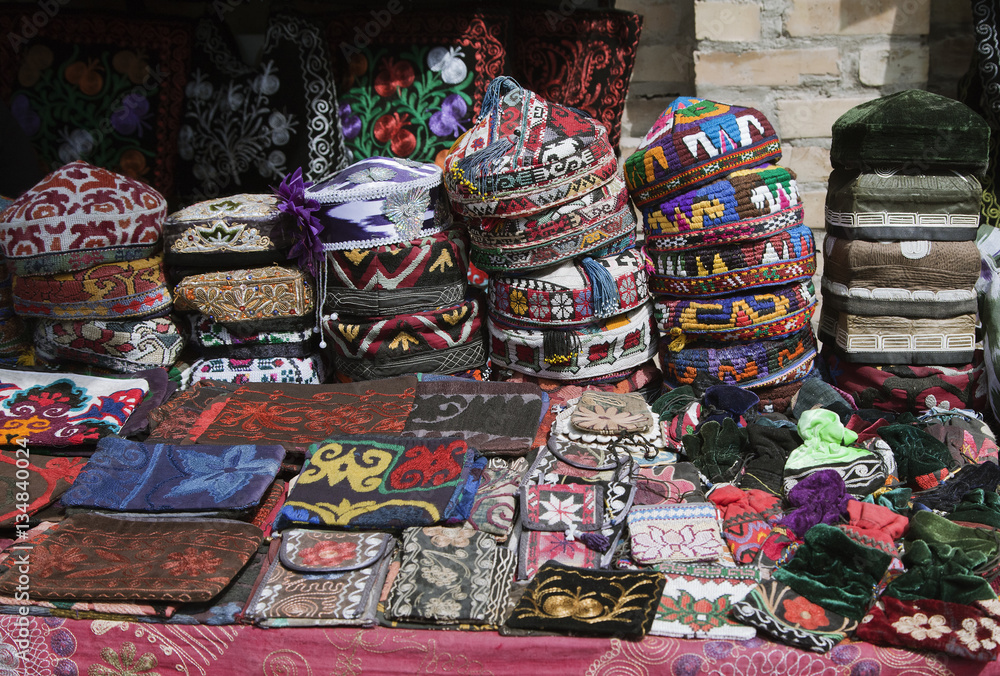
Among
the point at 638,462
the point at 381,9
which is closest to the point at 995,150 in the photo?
the point at 638,462

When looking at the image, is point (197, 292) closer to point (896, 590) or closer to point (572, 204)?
point (572, 204)

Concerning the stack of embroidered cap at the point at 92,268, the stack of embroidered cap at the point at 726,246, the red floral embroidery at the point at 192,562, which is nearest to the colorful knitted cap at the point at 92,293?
the stack of embroidered cap at the point at 92,268

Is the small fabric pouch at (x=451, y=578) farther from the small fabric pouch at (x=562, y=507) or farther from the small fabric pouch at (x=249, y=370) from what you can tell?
the small fabric pouch at (x=249, y=370)

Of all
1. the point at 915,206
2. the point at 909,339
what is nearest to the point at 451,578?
the point at 909,339

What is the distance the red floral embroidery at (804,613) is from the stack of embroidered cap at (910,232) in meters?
0.78

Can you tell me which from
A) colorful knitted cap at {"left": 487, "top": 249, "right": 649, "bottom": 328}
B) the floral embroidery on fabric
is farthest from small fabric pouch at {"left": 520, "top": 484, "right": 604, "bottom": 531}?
the floral embroidery on fabric

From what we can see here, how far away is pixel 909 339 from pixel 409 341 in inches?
52.8

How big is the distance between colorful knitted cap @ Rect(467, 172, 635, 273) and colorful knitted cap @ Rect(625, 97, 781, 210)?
0.11 m

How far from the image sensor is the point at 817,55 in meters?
2.62

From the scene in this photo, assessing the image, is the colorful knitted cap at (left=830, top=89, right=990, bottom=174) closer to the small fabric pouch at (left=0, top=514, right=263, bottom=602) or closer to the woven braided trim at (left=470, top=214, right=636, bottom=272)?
the woven braided trim at (left=470, top=214, right=636, bottom=272)

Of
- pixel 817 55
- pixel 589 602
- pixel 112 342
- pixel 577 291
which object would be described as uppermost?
pixel 817 55

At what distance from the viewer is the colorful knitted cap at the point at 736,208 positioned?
77.7 inches

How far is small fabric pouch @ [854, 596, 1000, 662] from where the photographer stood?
4.35 feet

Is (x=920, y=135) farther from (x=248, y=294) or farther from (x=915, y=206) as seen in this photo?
(x=248, y=294)
